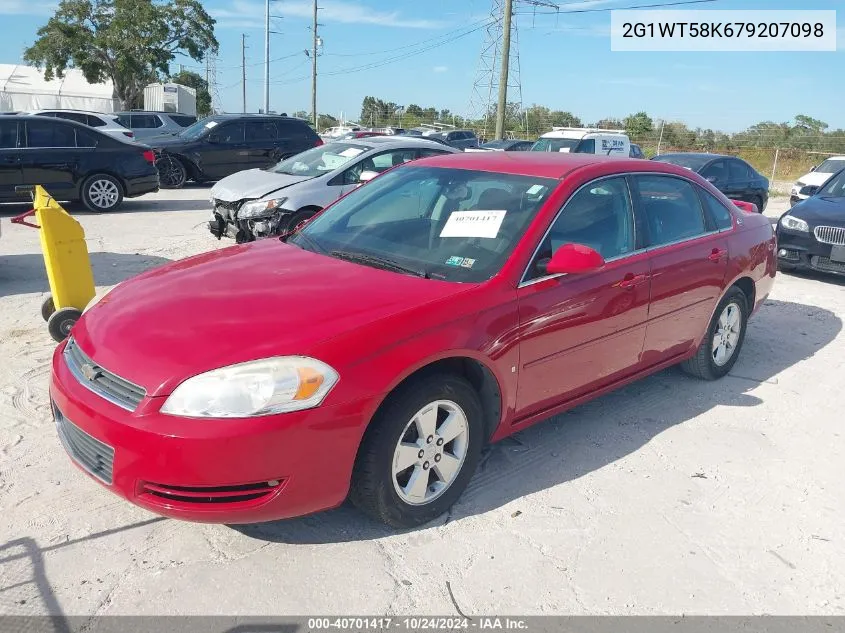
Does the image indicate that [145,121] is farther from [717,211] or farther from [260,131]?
[717,211]

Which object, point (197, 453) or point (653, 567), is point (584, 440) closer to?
point (653, 567)

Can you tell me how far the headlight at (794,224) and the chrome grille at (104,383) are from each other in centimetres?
874

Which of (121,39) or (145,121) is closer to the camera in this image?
(145,121)

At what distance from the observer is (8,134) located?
1106cm

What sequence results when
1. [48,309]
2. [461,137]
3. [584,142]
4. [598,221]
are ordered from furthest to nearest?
[461,137] → [584,142] → [48,309] → [598,221]

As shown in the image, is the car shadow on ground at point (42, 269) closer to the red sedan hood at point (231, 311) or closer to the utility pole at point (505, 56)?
the red sedan hood at point (231, 311)

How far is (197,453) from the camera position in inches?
103

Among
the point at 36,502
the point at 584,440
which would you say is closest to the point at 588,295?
the point at 584,440

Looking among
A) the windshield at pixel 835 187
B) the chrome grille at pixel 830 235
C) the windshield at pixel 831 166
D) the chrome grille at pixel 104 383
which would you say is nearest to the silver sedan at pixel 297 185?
the chrome grille at pixel 830 235

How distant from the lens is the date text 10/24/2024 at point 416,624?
8.56 feet

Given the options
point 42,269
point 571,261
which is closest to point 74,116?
point 42,269

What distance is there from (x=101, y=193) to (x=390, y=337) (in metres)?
10.7

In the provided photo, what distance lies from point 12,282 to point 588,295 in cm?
600

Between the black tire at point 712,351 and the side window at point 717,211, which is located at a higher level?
the side window at point 717,211
